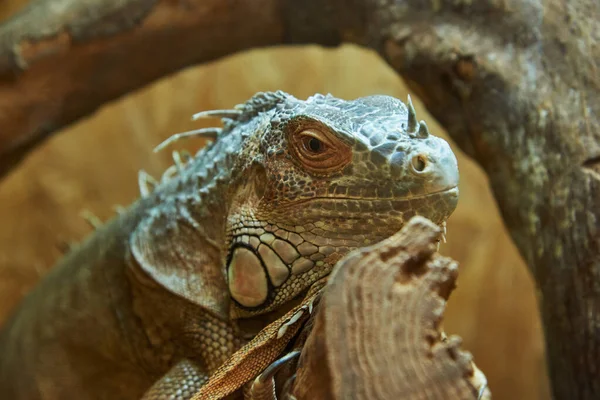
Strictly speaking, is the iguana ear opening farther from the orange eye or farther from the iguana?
the orange eye

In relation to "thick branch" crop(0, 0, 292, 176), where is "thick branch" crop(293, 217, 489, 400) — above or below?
below

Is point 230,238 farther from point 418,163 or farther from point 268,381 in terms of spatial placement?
point 418,163

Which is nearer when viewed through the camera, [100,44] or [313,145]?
[313,145]

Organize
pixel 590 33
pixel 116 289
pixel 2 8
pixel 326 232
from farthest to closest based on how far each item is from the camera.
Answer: pixel 2 8, pixel 116 289, pixel 590 33, pixel 326 232

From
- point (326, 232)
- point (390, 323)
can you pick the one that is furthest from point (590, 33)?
point (390, 323)

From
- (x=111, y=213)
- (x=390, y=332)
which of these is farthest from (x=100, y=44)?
(x=390, y=332)

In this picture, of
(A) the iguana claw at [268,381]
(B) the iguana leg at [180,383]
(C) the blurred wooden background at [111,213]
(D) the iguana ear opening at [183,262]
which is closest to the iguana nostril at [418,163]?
(A) the iguana claw at [268,381]

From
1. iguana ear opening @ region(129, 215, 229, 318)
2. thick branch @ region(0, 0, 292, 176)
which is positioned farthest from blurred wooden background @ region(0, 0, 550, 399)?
iguana ear opening @ region(129, 215, 229, 318)

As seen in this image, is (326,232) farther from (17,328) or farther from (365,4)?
(17,328)
